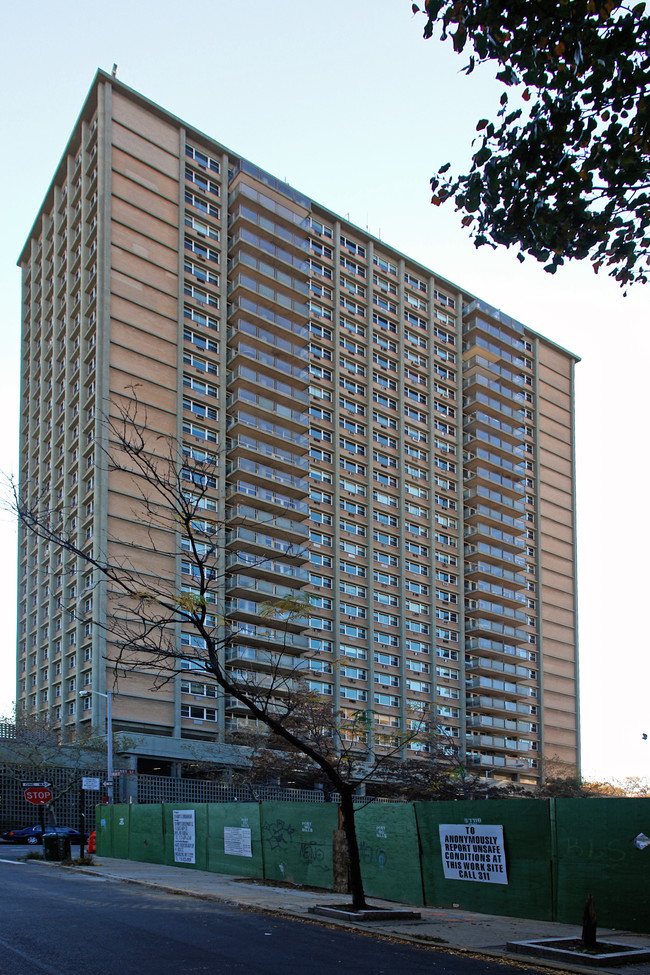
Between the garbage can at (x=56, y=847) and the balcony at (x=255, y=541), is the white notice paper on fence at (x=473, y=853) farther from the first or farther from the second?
the balcony at (x=255, y=541)

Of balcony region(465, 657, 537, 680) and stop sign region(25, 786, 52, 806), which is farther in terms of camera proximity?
balcony region(465, 657, 537, 680)

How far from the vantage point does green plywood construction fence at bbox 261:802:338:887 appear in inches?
853

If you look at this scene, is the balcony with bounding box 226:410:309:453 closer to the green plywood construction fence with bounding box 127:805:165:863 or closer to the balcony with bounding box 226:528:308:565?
the balcony with bounding box 226:528:308:565

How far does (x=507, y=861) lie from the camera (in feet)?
54.5

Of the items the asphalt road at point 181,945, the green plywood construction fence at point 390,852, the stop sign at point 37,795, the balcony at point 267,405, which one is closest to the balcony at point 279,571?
the balcony at point 267,405

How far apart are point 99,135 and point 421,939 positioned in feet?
224

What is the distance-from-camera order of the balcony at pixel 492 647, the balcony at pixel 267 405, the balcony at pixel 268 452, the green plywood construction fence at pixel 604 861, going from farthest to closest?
the balcony at pixel 492 647
the balcony at pixel 267 405
the balcony at pixel 268 452
the green plywood construction fence at pixel 604 861

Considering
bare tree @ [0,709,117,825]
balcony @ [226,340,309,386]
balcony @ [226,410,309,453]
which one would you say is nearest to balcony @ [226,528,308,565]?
balcony @ [226,410,309,453]

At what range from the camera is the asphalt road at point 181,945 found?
10.8 meters

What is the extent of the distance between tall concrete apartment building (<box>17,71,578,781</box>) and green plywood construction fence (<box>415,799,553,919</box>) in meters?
40.3

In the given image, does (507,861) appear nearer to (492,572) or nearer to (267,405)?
(267,405)

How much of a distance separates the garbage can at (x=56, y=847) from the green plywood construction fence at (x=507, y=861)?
1871 centimetres

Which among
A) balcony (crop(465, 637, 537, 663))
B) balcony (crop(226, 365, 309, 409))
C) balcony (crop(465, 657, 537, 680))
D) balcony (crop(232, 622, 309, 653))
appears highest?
balcony (crop(226, 365, 309, 409))

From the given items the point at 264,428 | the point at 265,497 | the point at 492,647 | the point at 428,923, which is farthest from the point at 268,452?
the point at 428,923
